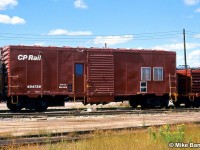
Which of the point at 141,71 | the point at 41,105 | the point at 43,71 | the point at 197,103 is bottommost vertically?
the point at 197,103

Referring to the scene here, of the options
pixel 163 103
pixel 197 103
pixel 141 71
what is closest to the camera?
pixel 141 71

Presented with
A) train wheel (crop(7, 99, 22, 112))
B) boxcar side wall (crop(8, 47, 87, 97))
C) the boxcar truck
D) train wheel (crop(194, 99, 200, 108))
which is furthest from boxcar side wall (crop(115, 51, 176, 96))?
train wheel (crop(7, 99, 22, 112))

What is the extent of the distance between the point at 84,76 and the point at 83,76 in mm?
62

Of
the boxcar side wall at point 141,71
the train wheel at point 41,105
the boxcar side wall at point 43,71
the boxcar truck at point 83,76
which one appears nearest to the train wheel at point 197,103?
the boxcar truck at point 83,76

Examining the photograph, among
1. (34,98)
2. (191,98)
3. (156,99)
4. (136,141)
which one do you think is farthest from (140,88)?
(136,141)

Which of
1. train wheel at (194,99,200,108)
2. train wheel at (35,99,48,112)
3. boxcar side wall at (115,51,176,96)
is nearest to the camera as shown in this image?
train wheel at (35,99,48,112)

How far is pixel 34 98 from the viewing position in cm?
2264

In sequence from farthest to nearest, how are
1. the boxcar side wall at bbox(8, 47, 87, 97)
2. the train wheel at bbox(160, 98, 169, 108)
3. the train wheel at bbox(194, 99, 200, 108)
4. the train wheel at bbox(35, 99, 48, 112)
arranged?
the train wheel at bbox(194, 99, 200, 108) < the train wheel at bbox(160, 98, 169, 108) < the train wheel at bbox(35, 99, 48, 112) < the boxcar side wall at bbox(8, 47, 87, 97)

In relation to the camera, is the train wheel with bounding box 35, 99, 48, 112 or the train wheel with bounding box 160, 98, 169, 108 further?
the train wheel with bounding box 160, 98, 169, 108

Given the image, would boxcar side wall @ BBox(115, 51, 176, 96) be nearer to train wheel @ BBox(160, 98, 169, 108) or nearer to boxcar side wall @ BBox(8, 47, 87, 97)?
train wheel @ BBox(160, 98, 169, 108)

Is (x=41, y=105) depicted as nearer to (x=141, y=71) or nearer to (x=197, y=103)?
(x=141, y=71)

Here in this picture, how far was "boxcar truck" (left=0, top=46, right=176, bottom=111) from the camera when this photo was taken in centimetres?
2245

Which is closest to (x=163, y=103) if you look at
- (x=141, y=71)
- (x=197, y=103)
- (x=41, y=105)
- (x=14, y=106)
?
(x=141, y=71)

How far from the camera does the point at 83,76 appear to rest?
2400 centimetres
